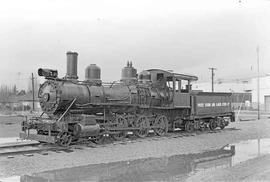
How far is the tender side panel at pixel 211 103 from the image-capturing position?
67.8 ft

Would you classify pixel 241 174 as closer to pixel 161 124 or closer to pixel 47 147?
pixel 47 147

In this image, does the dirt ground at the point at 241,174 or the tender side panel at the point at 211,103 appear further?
the tender side panel at the point at 211,103

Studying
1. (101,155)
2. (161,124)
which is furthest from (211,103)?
(101,155)

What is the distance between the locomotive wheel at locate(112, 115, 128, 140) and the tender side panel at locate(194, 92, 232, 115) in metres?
5.77

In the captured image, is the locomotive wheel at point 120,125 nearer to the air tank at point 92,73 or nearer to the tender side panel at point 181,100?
the air tank at point 92,73

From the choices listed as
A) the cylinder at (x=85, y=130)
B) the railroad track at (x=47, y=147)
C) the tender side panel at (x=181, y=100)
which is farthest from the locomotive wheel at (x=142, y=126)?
the cylinder at (x=85, y=130)

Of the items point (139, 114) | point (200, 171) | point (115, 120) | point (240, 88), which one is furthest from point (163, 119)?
point (240, 88)

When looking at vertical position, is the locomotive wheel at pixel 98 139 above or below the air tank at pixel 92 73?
below

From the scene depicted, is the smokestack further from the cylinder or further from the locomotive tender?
the cylinder

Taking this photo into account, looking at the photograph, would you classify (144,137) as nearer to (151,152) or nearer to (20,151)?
(151,152)

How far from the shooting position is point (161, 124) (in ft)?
60.6

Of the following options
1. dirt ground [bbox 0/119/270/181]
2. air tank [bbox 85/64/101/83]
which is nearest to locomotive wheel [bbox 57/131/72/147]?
dirt ground [bbox 0/119/270/181]

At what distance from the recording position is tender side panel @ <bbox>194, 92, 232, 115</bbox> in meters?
20.7

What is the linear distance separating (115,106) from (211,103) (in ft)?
26.7
